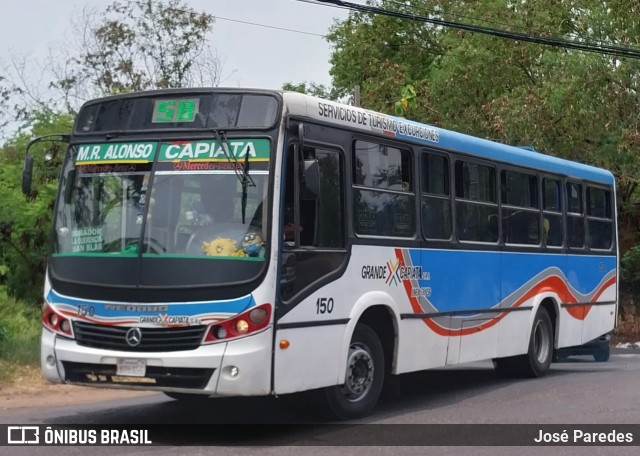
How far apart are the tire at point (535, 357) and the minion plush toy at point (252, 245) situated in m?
6.12

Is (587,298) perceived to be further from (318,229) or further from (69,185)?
(69,185)

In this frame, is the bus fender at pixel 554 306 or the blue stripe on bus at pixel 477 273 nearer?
the blue stripe on bus at pixel 477 273

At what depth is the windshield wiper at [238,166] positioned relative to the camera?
9086 mm

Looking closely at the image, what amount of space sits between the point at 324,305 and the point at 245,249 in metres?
1.04

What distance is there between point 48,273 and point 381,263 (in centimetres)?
309

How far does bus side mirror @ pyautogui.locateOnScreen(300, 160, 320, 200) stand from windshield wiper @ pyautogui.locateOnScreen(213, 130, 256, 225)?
0.44 metres

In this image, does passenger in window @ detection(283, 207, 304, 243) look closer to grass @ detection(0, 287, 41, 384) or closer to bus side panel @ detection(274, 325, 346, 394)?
bus side panel @ detection(274, 325, 346, 394)

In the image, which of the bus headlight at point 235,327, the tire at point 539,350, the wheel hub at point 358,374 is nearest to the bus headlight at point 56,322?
the bus headlight at point 235,327

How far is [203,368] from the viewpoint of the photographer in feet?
28.7

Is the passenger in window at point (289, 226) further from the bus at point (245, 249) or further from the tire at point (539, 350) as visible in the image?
the tire at point (539, 350)

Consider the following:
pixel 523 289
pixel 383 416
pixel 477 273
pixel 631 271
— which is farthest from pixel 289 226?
pixel 631 271

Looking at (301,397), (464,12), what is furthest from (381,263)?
(464,12)

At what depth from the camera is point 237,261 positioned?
8.93 m

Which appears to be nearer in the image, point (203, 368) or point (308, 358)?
point (203, 368)
